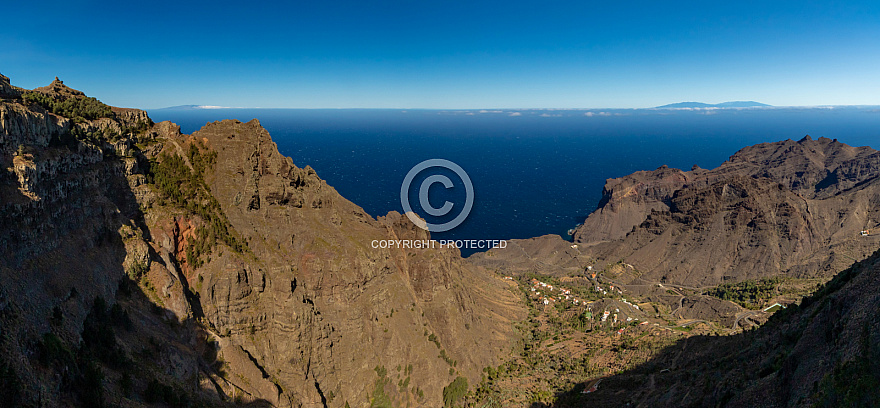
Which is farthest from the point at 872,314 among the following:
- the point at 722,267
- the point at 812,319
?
the point at 722,267

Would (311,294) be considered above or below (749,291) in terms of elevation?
above

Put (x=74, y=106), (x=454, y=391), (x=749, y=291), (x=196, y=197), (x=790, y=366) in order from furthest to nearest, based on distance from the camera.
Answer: (x=749, y=291), (x=454, y=391), (x=196, y=197), (x=74, y=106), (x=790, y=366)

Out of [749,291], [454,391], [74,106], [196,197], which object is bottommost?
[749,291]

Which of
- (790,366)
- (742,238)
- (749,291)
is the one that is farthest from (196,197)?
(742,238)

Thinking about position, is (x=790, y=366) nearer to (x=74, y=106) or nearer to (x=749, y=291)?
(x=74, y=106)

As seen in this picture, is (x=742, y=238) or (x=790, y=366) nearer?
(x=790, y=366)

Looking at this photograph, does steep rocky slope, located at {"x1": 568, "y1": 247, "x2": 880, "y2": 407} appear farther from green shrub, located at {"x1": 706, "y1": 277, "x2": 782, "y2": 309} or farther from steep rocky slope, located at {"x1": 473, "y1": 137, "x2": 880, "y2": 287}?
steep rocky slope, located at {"x1": 473, "y1": 137, "x2": 880, "y2": 287}

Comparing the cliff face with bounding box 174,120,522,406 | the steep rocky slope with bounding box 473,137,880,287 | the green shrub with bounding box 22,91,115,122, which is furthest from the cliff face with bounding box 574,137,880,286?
the green shrub with bounding box 22,91,115,122

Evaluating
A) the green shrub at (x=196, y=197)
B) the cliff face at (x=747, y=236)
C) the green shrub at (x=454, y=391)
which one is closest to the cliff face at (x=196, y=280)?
the green shrub at (x=196, y=197)

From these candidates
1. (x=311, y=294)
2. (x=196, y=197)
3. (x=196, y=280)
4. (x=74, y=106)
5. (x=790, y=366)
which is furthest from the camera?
(x=311, y=294)

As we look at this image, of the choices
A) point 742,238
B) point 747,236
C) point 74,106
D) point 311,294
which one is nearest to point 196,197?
point 74,106
